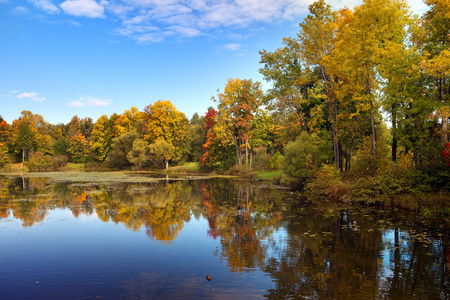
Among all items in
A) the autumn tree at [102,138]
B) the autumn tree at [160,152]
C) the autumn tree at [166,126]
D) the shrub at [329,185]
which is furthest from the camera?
the autumn tree at [102,138]

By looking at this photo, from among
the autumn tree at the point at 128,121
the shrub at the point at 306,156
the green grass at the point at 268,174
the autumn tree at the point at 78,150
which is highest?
the autumn tree at the point at 128,121

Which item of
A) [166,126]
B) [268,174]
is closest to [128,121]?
[166,126]

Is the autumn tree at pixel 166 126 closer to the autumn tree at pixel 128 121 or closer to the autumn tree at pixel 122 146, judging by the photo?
the autumn tree at pixel 122 146

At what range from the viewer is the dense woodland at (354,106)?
54.8ft

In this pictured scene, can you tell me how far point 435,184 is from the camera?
1583cm

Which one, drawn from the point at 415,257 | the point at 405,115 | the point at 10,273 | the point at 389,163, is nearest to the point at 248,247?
the point at 415,257

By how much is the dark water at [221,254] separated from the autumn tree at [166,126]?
135 ft

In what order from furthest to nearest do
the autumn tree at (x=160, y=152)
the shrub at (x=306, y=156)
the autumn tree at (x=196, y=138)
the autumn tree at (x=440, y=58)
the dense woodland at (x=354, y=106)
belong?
the autumn tree at (x=196, y=138), the autumn tree at (x=160, y=152), the shrub at (x=306, y=156), the dense woodland at (x=354, y=106), the autumn tree at (x=440, y=58)

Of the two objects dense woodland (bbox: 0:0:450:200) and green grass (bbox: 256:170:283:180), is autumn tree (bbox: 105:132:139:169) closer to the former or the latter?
dense woodland (bbox: 0:0:450:200)

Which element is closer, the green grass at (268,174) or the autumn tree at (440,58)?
the autumn tree at (440,58)

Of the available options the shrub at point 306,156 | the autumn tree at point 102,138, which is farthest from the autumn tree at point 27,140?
the shrub at point 306,156

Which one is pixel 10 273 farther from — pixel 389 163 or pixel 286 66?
pixel 286 66

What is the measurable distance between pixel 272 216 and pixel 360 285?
830 cm

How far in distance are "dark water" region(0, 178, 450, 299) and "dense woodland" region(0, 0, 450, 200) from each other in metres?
4.23
